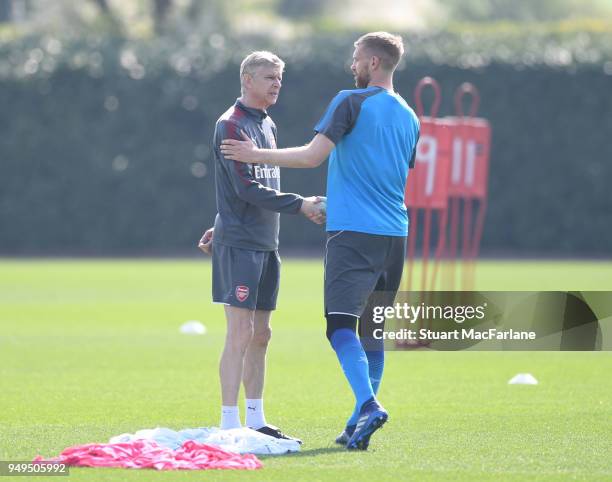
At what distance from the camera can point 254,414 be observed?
25.4 ft

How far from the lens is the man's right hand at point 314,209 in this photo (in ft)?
24.4

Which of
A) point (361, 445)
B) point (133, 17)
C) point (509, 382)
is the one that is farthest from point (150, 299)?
point (133, 17)

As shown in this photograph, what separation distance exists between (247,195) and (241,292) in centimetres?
55

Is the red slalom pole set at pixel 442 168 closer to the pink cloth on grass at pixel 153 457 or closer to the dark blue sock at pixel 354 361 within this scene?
the dark blue sock at pixel 354 361

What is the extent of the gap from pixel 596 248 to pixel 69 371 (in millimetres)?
16487

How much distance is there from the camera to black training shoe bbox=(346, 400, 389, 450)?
6.98m

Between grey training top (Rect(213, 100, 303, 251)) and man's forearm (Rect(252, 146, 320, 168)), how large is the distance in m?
0.13

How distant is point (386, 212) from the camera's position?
740cm

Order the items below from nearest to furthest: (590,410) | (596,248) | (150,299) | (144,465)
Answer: (144,465)
(590,410)
(150,299)
(596,248)

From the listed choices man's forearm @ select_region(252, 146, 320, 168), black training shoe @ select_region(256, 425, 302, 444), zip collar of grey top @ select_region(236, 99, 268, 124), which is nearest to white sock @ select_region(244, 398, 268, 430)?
black training shoe @ select_region(256, 425, 302, 444)

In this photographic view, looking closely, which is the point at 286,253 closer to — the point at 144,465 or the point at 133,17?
the point at 144,465

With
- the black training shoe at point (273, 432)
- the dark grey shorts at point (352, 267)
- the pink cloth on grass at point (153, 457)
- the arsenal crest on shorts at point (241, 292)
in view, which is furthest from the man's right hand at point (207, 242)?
the pink cloth on grass at point (153, 457)

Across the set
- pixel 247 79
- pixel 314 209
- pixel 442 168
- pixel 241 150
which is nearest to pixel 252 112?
pixel 247 79

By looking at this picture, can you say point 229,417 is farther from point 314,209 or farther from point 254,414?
point 314,209
